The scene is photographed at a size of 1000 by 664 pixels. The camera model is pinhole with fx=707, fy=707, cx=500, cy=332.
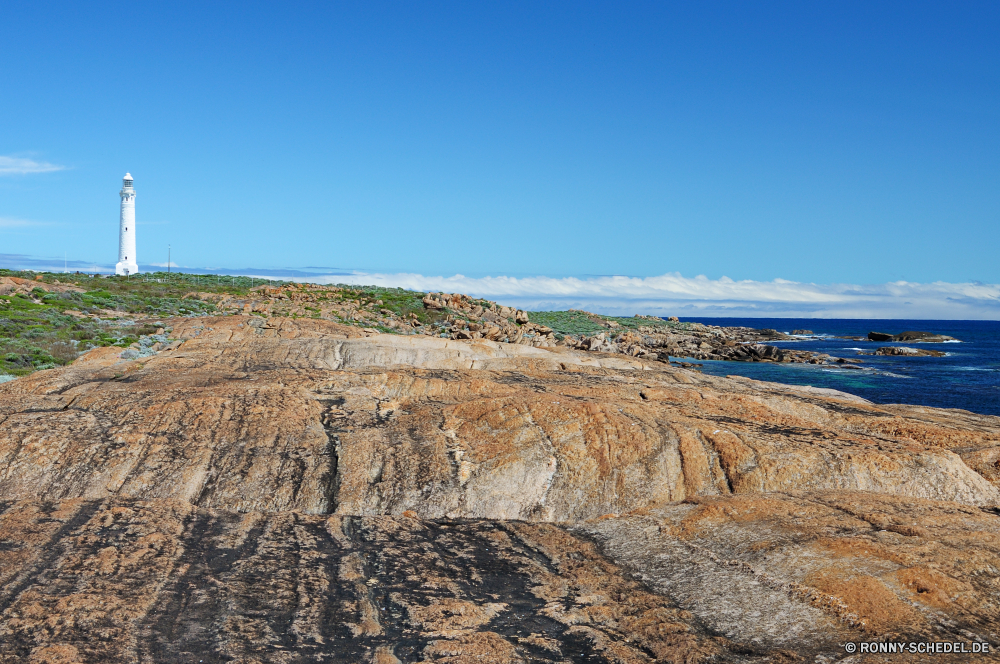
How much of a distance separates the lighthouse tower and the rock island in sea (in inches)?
3281

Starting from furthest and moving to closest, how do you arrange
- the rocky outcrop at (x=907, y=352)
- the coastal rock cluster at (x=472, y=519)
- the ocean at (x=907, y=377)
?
1. the rocky outcrop at (x=907, y=352)
2. the ocean at (x=907, y=377)
3. the coastal rock cluster at (x=472, y=519)

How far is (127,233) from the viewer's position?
101 m

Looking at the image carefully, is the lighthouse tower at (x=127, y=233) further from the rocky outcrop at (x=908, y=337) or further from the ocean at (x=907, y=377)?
the rocky outcrop at (x=908, y=337)

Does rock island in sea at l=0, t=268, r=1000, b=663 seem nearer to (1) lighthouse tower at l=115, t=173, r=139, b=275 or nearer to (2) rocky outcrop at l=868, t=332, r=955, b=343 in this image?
(1) lighthouse tower at l=115, t=173, r=139, b=275

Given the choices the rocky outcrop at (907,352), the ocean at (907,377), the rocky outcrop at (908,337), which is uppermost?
the rocky outcrop at (908,337)

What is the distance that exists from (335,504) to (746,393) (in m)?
14.1

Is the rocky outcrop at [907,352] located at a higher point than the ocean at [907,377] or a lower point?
higher

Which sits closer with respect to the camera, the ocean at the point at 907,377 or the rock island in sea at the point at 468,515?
the rock island in sea at the point at 468,515

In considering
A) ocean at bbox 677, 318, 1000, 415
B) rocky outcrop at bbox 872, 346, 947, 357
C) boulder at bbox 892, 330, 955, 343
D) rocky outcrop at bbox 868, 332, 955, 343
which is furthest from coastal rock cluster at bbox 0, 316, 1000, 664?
boulder at bbox 892, 330, 955, 343

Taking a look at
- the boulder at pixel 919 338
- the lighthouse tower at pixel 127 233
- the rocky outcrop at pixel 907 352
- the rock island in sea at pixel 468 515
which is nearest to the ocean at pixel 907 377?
the rocky outcrop at pixel 907 352

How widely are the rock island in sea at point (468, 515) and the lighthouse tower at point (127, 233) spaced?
8333 centimetres

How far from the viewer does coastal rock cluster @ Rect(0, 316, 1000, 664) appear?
1045 centimetres

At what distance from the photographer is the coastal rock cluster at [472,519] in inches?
411

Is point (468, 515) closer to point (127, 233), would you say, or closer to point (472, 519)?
point (472, 519)
